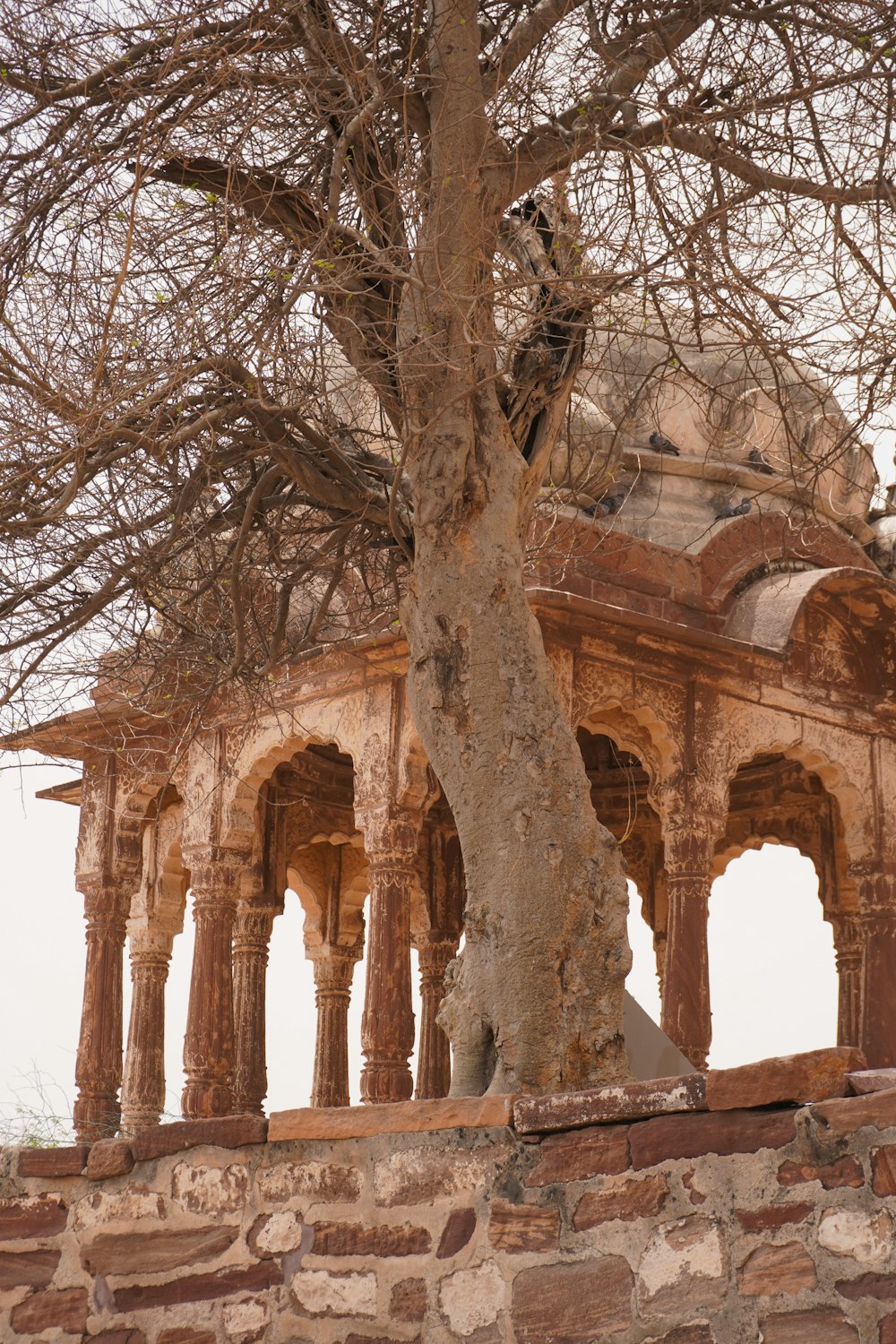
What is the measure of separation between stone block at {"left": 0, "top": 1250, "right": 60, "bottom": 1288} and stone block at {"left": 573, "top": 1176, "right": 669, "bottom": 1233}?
1.61m

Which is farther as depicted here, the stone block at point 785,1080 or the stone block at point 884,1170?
the stone block at point 785,1080

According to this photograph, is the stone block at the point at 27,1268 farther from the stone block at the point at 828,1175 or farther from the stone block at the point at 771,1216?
the stone block at the point at 828,1175

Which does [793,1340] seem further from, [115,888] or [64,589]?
[115,888]

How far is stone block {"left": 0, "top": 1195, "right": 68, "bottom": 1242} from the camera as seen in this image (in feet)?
14.3

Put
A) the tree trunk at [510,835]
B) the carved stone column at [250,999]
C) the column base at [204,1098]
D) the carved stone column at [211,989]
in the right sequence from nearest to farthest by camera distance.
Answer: the tree trunk at [510,835] → the column base at [204,1098] → the carved stone column at [211,989] → the carved stone column at [250,999]

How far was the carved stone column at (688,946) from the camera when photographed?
9.37 m

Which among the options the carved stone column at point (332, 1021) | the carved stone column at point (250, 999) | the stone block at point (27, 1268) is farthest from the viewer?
the carved stone column at point (332, 1021)

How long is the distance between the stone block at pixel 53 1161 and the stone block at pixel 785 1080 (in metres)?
1.87

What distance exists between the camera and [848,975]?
38.3 feet

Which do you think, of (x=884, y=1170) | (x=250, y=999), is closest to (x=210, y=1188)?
(x=884, y=1170)

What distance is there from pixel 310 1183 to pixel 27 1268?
0.93m

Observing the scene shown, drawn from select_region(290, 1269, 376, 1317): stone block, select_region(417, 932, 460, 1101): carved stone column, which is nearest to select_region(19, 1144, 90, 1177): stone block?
select_region(290, 1269, 376, 1317): stone block

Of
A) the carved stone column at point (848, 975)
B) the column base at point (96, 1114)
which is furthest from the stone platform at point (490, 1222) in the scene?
the carved stone column at point (848, 975)

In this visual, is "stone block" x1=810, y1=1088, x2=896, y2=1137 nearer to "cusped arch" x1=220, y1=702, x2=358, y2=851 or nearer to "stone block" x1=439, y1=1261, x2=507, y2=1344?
"stone block" x1=439, y1=1261, x2=507, y2=1344
